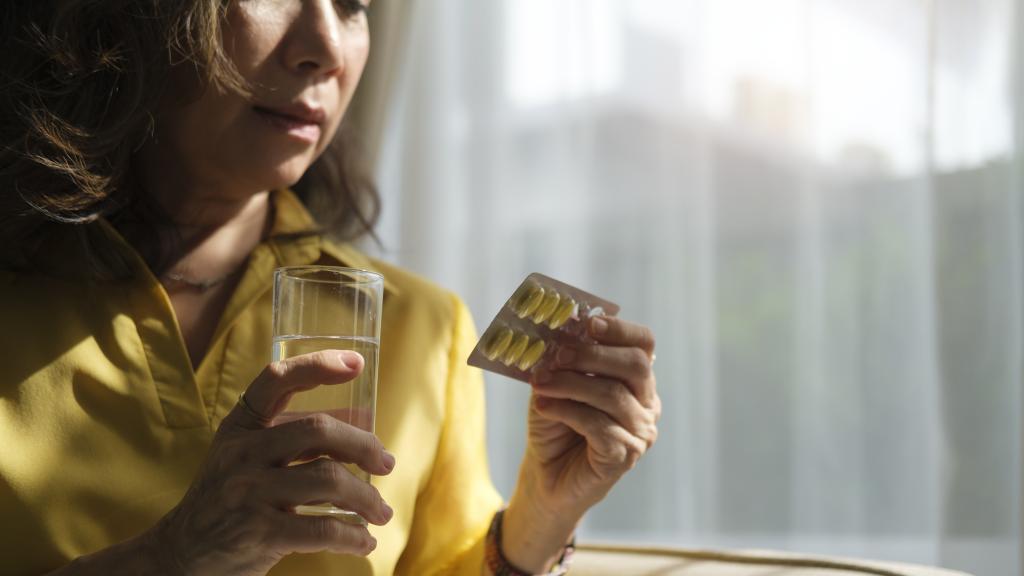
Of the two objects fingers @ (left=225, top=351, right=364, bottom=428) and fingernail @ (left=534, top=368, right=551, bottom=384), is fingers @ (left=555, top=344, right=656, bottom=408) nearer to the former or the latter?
fingernail @ (left=534, top=368, right=551, bottom=384)

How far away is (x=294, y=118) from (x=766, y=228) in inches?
54.1

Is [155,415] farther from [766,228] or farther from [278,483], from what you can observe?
[766,228]

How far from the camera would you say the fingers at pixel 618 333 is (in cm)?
117

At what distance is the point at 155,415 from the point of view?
49.4 inches

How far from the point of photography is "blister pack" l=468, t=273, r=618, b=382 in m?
1.11

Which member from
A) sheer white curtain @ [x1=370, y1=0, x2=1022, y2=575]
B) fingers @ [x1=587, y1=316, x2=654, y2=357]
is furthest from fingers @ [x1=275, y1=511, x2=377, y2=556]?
sheer white curtain @ [x1=370, y1=0, x2=1022, y2=575]

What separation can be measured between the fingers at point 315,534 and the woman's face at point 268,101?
0.56m

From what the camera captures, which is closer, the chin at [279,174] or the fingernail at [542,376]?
the fingernail at [542,376]

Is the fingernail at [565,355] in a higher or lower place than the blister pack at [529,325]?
lower

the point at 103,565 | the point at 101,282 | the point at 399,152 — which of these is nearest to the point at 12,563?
the point at 103,565

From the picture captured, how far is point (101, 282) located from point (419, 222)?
142 centimetres

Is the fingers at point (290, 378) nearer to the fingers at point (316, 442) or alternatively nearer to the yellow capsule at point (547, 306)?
the fingers at point (316, 442)

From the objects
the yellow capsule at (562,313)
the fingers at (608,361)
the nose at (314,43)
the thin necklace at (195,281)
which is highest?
the nose at (314,43)

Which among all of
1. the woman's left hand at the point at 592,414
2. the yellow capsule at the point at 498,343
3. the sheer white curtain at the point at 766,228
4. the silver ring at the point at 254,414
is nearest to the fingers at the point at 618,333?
the woman's left hand at the point at 592,414
